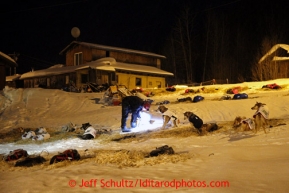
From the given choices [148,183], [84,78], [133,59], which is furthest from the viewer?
[133,59]

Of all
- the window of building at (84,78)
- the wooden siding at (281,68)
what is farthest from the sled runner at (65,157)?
the window of building at (84,78)

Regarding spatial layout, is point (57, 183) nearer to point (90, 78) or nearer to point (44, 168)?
point (44, 168)

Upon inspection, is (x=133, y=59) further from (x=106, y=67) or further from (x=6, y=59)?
(x=6, y=59)

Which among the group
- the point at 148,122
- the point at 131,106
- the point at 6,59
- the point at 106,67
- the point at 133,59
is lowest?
the point at 148,122

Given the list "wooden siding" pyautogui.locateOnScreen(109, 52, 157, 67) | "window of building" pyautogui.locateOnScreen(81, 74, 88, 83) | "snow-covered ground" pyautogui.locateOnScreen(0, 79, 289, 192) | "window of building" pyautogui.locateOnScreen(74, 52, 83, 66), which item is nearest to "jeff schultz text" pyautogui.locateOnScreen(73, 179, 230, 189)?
"snow-covered ground" pyautogui.locateOnScreen(0, 79, 289, 192)

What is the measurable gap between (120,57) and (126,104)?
93.8 feet

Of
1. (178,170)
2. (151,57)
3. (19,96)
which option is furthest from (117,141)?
(151,57)

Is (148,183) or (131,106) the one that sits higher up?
(131,106)

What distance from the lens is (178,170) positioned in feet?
23.8

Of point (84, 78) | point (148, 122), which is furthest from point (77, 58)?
point (148, 122)

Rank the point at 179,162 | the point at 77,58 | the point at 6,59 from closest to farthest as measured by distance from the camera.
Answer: the point at 179,162 < the point at 6,59 < the point at 77,58

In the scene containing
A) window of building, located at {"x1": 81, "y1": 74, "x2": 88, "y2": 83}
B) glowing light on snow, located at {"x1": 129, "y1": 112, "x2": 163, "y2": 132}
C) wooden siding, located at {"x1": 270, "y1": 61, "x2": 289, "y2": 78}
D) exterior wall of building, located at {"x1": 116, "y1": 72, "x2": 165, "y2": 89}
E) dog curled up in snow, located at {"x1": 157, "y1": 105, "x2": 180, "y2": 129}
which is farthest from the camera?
exterior wall of building, located at {"x1": 116, "y1": 72, "x2": 165, "y2": 89}

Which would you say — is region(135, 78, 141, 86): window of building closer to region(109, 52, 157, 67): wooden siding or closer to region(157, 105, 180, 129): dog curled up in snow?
region(109, 52, 157, 67): wooden siding

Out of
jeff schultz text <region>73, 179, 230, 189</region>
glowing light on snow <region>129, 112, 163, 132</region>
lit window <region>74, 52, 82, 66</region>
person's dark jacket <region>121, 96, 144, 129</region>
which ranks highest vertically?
lit window <region>74, 52, 82, 66</region>
